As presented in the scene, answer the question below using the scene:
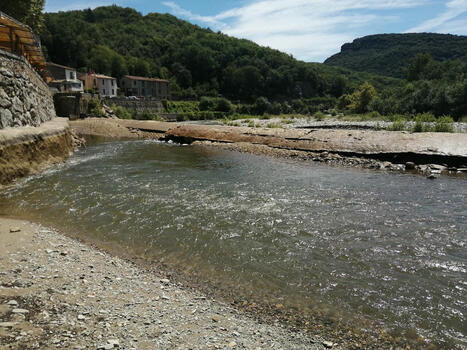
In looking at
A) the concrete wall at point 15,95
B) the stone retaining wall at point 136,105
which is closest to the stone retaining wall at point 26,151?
the concrete wall at point 15,95

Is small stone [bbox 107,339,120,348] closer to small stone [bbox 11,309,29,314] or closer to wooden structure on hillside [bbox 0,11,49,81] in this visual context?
small stone [bbox 11,309,29,314]

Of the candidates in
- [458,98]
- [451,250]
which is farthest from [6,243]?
[458,98]

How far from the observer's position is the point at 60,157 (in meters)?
15.6

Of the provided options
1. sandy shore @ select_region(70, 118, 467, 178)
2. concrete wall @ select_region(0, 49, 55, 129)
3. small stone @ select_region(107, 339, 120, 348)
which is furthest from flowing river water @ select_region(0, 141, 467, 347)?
concrete wall @ select_region(0, 49, 55, 129)

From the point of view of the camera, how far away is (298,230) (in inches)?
291

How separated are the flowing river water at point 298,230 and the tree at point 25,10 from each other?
27.5 meters

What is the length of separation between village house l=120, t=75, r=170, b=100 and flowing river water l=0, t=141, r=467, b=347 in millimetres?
96202

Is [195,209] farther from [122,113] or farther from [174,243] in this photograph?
[122,113]

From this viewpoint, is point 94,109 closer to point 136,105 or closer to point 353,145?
point 136,105

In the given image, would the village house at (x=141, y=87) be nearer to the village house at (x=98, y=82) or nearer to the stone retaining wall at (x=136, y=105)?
the village house at (x=98, y=82)

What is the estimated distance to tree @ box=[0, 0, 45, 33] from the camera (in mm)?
30781

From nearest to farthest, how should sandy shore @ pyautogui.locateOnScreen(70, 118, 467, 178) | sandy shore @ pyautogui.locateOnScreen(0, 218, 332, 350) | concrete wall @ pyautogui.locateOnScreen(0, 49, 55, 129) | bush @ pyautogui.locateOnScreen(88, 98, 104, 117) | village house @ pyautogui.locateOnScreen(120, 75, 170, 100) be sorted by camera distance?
sandy shore @ pyautogui.locateOnScreen(0, 218, 332, 350)
concrete wall @ pyautogui.locateOnScreen(0, 49, 55, 129)
sandy shore @ pyautogui.locateOnScreen(70, 118, 467, 178)
bush @ pyautogui.locateOnScreen(88, 98, 104, 117)
village house @ pyautogui.locateOnScreen(120, 75, 170, 100)

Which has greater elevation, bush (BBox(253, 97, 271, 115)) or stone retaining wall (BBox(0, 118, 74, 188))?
bush (BBox(253, 97, 271, 115))

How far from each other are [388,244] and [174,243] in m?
4.53
